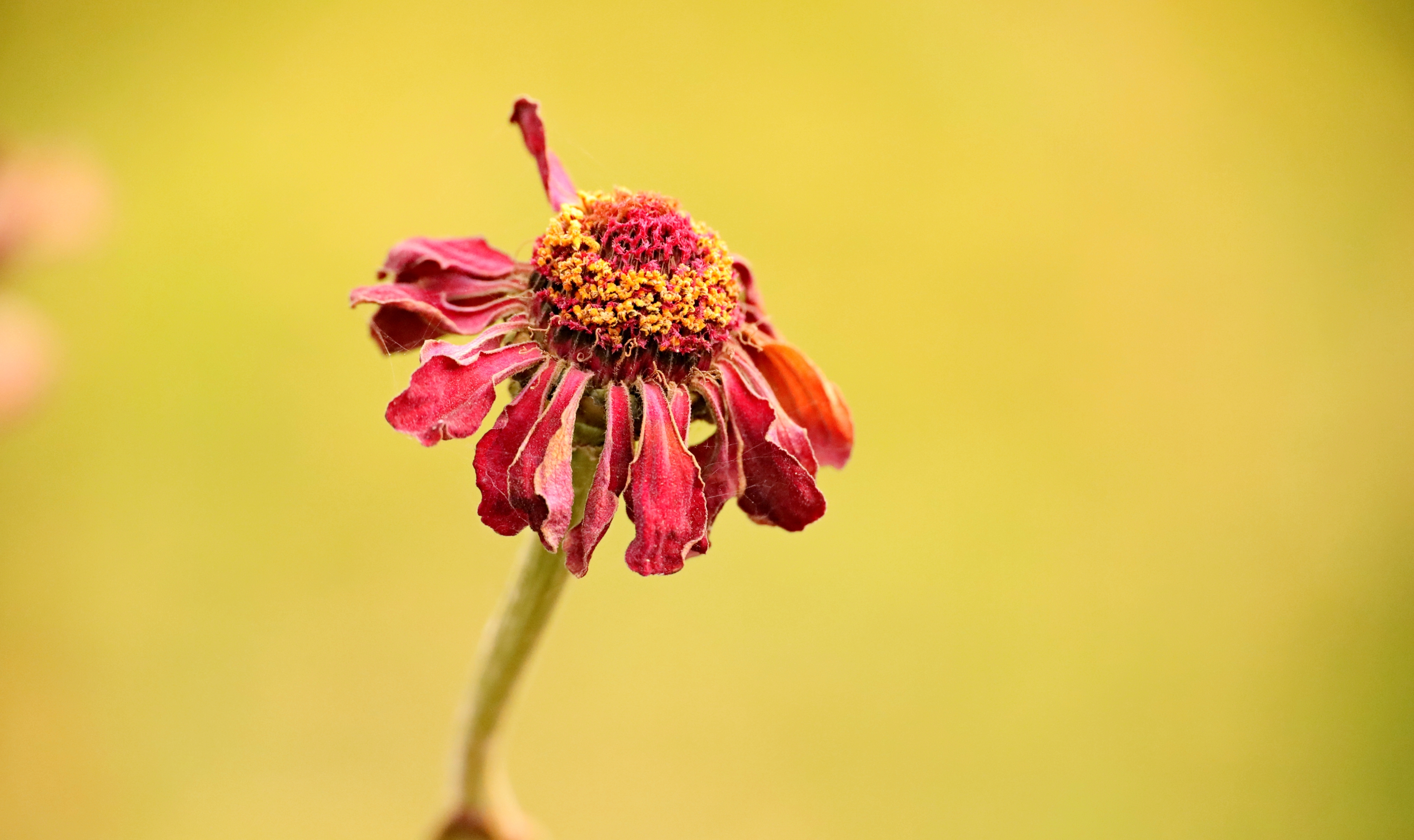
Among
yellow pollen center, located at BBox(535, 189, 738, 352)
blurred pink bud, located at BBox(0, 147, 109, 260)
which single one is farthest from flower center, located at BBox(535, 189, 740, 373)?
blurred pink bud, located at BBox(0, 147, 109, 260)

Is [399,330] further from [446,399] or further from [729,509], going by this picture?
[729,509]

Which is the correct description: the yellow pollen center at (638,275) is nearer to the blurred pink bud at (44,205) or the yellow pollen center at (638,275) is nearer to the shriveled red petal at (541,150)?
the shriveled red petal at (541,150)

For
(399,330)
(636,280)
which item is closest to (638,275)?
(636,280)

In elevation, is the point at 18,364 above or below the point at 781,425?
below

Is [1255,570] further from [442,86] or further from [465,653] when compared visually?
[442,86]

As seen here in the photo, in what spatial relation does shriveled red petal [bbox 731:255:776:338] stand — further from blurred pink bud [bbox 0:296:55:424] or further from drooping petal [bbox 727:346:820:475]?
blurred pink bud [bbox 0:296:55:424]

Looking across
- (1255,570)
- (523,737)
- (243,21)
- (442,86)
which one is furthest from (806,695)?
(243,21)

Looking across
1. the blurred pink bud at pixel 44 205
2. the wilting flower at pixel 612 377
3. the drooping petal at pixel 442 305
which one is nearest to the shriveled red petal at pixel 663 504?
the wilting flower at pixel 612 377
